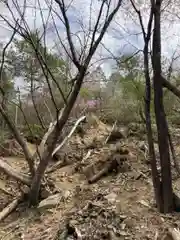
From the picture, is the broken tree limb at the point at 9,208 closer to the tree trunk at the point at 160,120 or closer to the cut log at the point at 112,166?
the cut log at the point at 112,166

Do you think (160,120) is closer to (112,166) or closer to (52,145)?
(52,145)

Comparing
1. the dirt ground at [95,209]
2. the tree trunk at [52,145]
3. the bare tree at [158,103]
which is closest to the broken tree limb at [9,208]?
the dirt ground at [95,209]

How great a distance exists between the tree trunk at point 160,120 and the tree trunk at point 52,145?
0.87 meters

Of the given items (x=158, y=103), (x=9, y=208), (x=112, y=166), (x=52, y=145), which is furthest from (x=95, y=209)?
(x=112, y=166)

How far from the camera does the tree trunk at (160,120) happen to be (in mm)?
3323

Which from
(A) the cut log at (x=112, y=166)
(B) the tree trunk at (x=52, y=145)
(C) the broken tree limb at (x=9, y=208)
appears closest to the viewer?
(B) the tree trunk at (x=52, y=145)

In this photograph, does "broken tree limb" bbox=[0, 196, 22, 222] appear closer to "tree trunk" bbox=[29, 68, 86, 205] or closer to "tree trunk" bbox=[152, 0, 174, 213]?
"tree trunk" bbox=[29, 68, 86, 205]

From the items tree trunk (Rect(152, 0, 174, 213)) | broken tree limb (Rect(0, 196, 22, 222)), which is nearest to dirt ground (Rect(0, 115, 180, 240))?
broken tree limb (Rect(0, 196, 22, 222))

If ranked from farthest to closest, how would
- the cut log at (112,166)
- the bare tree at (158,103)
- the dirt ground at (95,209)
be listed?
the cut log at (112,166), the bare tree at (158,103), the dirt ground at (95,209)

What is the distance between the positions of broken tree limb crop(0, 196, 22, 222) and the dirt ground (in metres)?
0.06

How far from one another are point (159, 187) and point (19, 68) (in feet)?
18.3

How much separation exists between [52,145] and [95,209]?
1.12 m

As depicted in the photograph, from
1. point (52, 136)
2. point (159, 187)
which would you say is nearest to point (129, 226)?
point (159, 187)

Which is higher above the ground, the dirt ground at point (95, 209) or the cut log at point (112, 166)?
the cut log at point (112, 166)
